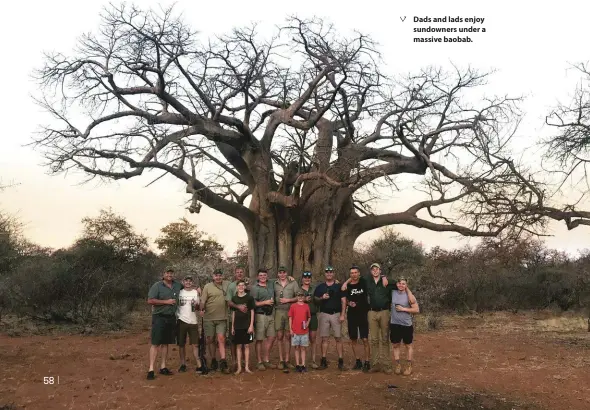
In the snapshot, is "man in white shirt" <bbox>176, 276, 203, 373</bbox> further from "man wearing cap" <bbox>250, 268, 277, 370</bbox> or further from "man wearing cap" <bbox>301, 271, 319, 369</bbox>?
"man wearing cap" <bbox>301, 271, 319, 369</bbox>

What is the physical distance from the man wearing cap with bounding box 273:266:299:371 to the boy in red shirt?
131 millimetres

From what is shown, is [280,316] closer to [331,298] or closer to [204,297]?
[331,298]

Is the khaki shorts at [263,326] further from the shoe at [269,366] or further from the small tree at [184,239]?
the small tree at [184,239]

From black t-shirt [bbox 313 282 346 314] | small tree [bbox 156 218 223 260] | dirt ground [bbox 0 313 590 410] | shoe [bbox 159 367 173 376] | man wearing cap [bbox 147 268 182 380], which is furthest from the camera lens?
small tree [bbox 156 218 223 260]

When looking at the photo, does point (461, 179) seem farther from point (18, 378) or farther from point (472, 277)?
point (18, 378)

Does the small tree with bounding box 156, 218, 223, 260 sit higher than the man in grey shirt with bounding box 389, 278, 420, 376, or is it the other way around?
the small tree with bounding box 156, 218, 223, 260

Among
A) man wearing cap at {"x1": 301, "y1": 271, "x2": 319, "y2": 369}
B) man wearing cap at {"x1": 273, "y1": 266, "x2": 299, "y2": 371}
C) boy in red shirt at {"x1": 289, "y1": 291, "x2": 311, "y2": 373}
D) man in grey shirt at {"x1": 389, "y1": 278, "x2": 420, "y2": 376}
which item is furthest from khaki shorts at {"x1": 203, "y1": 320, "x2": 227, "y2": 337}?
man in grey shirt at {"x1": 389, "y1": 278, "x2": 420, "y2": 376}

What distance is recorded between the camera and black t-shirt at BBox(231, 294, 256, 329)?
276 inches

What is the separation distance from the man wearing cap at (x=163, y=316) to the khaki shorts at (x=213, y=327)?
426mm

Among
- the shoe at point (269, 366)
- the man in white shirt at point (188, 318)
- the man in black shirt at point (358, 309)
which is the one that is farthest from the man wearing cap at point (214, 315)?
the man in black shirt at point (358, 309)

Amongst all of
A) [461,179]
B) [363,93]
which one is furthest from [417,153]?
[363,93]

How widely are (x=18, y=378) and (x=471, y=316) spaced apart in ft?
36.7

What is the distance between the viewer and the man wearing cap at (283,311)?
7.36m

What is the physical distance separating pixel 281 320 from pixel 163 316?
162cm
